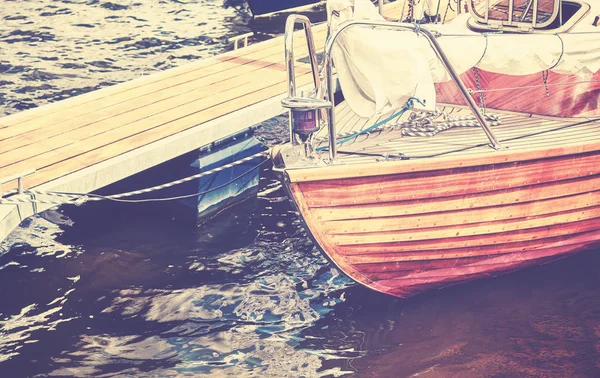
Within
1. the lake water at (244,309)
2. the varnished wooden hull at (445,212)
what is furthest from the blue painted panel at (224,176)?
the varnished wooden hull at (445,212)

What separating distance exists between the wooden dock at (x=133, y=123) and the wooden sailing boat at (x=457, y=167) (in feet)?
4.33

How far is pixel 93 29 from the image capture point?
16203mm

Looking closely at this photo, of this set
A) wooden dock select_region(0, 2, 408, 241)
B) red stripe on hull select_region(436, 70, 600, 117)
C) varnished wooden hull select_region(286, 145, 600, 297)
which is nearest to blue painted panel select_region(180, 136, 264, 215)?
wooden dock select_region(0, 2, 408, 241)

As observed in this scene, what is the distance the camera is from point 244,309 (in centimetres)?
748

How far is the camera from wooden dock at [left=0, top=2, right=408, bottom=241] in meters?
7.26

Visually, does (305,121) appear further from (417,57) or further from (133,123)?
(133,123)

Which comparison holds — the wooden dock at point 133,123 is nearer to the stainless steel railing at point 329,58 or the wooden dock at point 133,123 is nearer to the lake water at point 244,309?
the lake water at point 244,309

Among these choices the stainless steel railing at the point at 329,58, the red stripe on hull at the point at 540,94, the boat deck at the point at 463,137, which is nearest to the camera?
the stainless steel railing at the point at 329,58

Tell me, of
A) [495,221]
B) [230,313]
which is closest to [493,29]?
[495,221]

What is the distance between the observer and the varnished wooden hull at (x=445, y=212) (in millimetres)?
6754

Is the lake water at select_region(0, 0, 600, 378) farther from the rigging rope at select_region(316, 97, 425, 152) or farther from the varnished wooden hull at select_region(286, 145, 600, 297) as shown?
the rigging rope at select_region(316, 97, 425, 152)

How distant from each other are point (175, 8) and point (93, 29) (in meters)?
2.33

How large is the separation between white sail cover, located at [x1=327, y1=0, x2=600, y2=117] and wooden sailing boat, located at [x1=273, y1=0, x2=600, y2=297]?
0.02 meters

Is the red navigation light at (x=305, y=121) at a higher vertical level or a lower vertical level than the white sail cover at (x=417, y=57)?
lower
